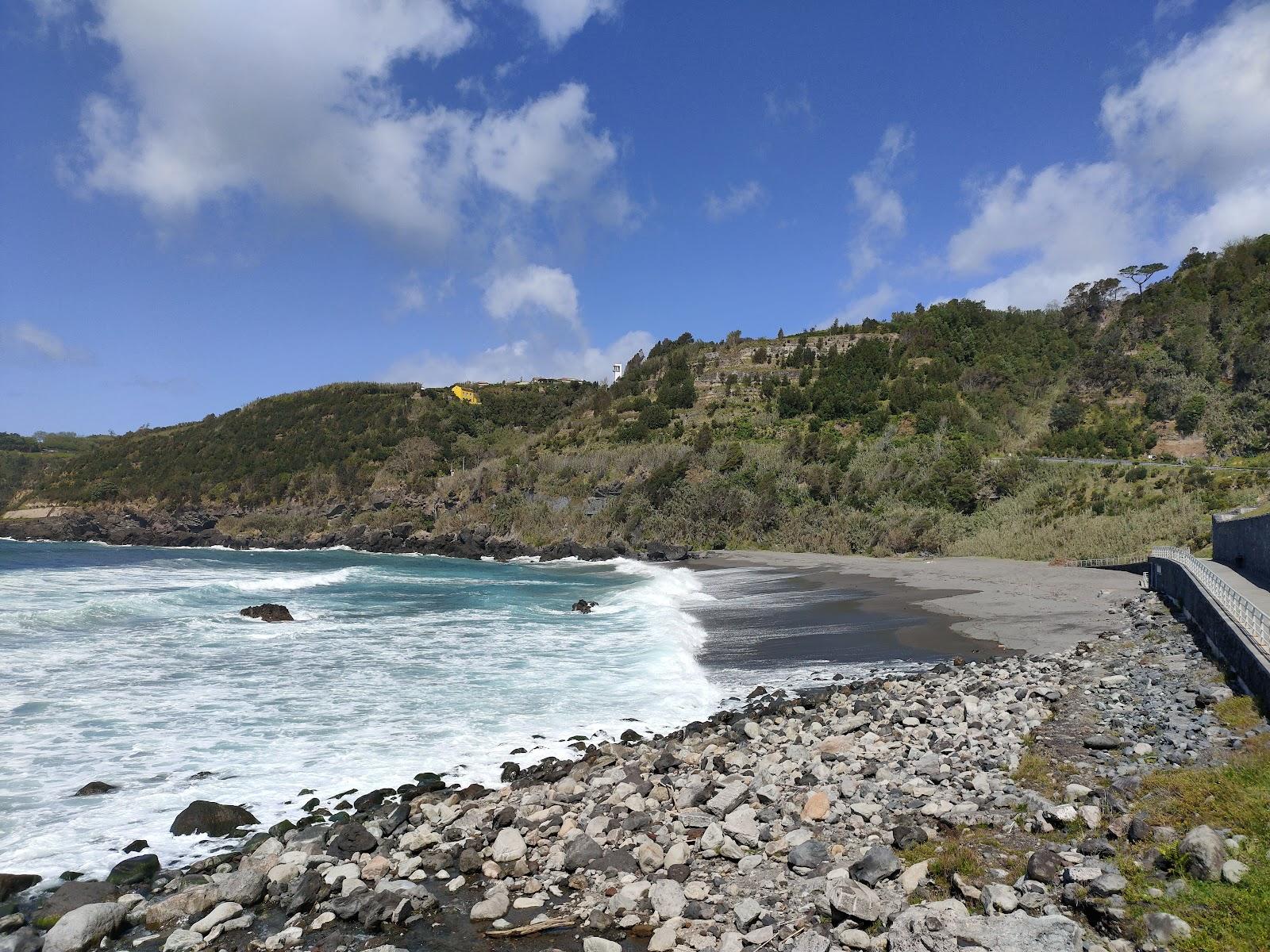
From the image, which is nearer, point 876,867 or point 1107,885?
point 1107,885

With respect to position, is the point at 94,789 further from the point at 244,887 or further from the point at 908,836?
the point at 908,836

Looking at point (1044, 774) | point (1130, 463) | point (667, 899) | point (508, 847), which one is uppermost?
point (1130, 463)

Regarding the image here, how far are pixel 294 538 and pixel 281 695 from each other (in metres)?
62.6

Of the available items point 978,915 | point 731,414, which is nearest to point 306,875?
point 978,915

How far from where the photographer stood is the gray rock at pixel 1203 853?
4520mm

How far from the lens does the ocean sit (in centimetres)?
875

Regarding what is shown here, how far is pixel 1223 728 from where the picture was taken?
755 cm

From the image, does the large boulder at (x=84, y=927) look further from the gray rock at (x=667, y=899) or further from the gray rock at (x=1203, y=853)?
the gray rock at (x=1203, y=853)

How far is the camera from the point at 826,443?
55.8m

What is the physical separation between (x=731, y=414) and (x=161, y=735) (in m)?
61.3

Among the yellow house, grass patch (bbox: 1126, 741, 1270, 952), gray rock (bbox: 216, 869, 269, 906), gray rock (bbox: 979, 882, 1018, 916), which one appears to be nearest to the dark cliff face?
the yellow house

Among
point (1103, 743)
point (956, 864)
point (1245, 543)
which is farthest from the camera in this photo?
point (1245, 543)

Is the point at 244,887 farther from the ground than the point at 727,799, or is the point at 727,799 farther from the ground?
the point at 727,799

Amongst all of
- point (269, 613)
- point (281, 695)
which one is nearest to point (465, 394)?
point (269, 613)
